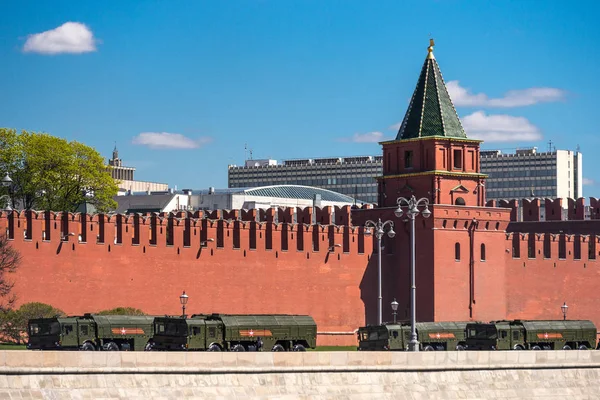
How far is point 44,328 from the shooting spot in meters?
48.6

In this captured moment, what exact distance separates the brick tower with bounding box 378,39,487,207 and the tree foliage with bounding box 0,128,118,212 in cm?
2385

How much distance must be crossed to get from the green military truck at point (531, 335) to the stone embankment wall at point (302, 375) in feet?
10.5

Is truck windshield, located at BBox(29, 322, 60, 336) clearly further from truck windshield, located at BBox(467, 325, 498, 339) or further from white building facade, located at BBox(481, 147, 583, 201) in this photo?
white building facade, located at BBox(481, 147, 583, 201)

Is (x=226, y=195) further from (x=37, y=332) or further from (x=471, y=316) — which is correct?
(x=37, y=332)

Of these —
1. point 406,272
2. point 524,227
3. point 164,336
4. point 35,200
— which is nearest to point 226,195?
point 35,200

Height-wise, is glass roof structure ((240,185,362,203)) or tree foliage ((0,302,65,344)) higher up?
glass roof structure ((240,185,362,203))

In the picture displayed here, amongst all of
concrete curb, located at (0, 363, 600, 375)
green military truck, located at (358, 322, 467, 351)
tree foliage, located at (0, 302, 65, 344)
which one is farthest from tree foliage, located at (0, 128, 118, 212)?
concrete curb, located at (0, 363, 600, 375)

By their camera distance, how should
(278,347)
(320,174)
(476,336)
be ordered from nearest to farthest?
(278,347), (476,336), (320,174)

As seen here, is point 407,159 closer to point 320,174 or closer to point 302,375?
point 302,375

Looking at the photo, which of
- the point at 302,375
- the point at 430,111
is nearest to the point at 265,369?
the point at 302,375

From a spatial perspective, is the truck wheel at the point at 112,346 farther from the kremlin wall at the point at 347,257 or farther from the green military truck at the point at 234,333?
the kremlin wall at the point at 347,257

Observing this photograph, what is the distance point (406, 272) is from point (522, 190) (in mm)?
88114

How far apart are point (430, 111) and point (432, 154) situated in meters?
2.20

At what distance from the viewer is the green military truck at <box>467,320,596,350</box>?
5600 cm
